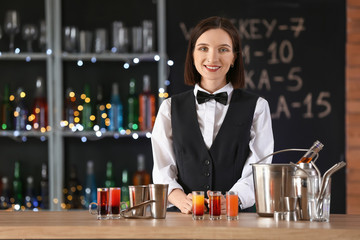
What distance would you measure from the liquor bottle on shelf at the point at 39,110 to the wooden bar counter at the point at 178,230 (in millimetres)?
2299

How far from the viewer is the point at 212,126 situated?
253 centimetres

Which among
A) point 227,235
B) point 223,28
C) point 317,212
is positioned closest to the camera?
point 227,235

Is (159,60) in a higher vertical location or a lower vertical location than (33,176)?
higher

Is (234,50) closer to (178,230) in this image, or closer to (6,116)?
(178,230)

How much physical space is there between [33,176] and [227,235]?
2.84m

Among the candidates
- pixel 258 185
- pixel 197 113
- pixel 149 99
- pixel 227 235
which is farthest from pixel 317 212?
pixel 149 99

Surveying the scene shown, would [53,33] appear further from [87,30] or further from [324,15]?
[324,15]

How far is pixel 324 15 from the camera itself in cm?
434

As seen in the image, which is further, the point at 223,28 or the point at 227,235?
the point at 223,28

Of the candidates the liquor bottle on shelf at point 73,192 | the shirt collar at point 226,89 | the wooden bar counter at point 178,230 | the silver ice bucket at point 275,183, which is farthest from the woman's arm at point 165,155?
the liquor bottle on shelf at point 73,192

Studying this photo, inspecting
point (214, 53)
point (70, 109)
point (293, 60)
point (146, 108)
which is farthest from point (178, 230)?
point (293, 60)

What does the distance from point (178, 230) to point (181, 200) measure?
48 centimetres

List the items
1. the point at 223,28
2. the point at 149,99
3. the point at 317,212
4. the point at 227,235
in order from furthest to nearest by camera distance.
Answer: the point at 149,99 → the point at 223,28 → the point at 317,212 → the point at 227,235

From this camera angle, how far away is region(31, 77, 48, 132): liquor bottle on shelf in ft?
13.7
